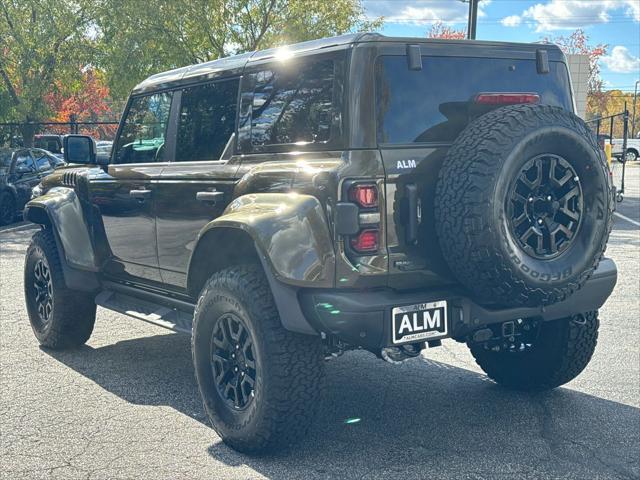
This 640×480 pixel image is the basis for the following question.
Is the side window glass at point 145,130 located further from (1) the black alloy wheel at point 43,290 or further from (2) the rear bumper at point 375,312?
(2) the rear bumper at point 375,312

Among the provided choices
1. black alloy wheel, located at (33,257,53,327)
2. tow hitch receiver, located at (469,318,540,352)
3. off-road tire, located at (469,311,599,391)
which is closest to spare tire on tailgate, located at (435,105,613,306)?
tow hitch receiver, located at (469,318,540,352)

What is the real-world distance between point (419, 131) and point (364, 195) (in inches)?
20.4

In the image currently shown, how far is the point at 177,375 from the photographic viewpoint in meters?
5.44

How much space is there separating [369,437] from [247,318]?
3.18ft

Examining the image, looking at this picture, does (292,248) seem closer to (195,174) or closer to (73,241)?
(195,174)

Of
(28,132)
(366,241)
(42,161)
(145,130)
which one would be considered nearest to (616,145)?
(28,132)

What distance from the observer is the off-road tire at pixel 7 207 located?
15461mm

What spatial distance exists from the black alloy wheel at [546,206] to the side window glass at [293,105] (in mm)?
936

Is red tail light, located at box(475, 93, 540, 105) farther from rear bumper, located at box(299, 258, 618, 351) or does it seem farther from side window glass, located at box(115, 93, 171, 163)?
side window glass, located at box(115, 93, 171, 163)

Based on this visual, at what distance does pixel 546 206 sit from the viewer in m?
3.72

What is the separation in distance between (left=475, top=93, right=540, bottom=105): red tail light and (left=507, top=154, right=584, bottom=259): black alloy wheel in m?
0.42

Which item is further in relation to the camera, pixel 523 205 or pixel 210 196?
pixel 210 196

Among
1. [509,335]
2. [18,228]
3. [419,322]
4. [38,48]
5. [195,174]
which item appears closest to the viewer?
[419,322]

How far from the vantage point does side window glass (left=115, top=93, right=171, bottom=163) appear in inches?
205
